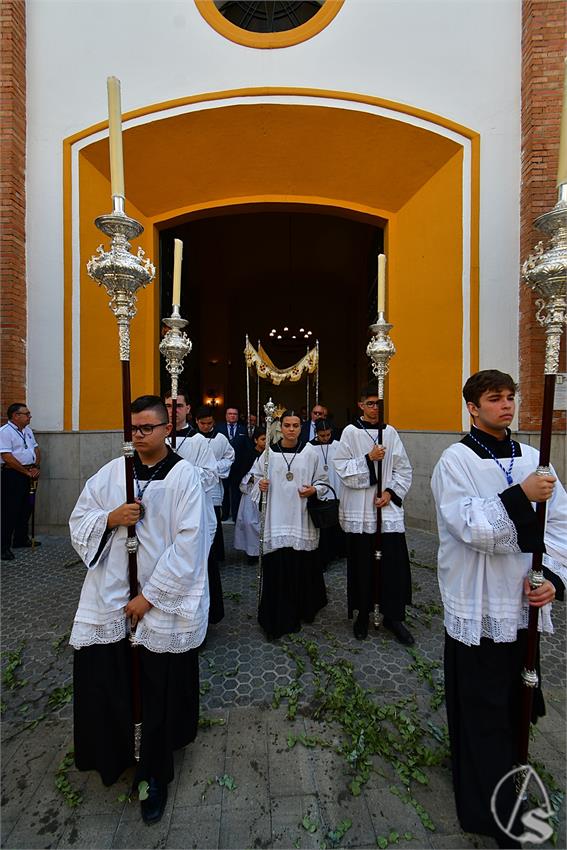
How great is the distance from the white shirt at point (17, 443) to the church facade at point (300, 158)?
55cm

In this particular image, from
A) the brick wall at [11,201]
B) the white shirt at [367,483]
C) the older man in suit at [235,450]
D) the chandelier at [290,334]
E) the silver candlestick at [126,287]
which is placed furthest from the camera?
the chandelier at [290,334]

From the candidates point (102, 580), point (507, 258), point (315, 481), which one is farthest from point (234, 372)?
point (102, 580)

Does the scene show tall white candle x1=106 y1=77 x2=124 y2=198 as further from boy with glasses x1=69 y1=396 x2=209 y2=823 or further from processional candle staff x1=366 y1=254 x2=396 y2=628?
processional candle staff x1=366 y1=254 x2=396 y2=628

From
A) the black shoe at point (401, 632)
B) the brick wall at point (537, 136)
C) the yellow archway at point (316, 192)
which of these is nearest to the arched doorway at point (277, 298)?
the yellow archway at point (316, 192)

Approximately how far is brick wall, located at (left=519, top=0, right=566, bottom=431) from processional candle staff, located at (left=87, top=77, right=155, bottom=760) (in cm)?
550

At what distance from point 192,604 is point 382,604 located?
7.33 ft

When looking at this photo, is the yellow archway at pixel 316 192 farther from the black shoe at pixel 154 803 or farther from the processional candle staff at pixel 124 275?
the black shoe at pixel 154 803

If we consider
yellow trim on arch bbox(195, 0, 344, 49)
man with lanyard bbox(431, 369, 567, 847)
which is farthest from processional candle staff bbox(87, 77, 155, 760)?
yellow trim on arch bbox(195, 0, 344, 49)

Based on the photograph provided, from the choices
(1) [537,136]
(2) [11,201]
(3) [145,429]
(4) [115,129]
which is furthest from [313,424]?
(2) [11,201]

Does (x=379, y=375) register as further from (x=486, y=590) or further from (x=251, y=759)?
(x=251, y=759)

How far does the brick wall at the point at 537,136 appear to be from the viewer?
5566 millimetres

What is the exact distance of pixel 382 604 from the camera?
11.7 ft

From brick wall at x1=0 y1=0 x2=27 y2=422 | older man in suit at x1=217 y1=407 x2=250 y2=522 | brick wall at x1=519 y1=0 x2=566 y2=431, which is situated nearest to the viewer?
brick wall at x1=519 y1=0 x2=566 y2=431

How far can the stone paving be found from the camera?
187 centimetres
